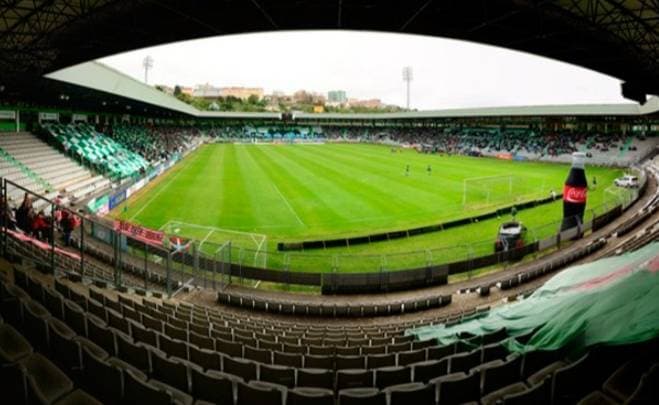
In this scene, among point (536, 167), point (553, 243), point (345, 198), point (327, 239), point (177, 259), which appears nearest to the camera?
point (177, 259)

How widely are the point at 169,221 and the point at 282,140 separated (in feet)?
A: 242

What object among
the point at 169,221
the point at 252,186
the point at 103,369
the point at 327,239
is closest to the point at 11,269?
the point at 103,369

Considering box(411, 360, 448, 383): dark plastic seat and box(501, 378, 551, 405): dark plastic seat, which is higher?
box(501, 378, 551, 405): dark plastic seat

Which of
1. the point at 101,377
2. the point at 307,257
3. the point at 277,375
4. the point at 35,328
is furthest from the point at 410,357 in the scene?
the point at 307,257

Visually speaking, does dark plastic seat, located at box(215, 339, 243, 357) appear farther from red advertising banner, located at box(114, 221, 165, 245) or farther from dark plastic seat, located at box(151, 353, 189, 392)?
red advertising banner, located at box(114, 221, 165, 245)

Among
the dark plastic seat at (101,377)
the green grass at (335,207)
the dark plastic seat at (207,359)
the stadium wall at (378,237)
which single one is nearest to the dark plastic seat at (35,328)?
the dark plastic seat at (101,377)

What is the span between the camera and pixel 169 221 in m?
25.1

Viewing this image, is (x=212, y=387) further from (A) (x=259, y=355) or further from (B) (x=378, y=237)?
(B) (x=378, y=237)

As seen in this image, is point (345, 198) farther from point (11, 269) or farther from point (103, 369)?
point (103, 369)

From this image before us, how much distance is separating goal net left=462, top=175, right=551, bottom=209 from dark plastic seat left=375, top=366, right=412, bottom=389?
25997 mm

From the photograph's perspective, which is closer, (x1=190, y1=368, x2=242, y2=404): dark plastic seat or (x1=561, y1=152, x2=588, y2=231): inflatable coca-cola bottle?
(x1=190, y1=368, x2=242, y2=404): dark plastic seat

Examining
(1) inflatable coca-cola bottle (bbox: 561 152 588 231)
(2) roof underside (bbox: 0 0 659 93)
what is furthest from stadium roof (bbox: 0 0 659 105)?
(1) inflatable coca-cola bottle (bbox: 561 152 588 231)

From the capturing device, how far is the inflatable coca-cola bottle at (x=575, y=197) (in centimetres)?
2069

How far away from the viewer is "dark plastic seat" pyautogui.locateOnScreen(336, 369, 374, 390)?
554cm
